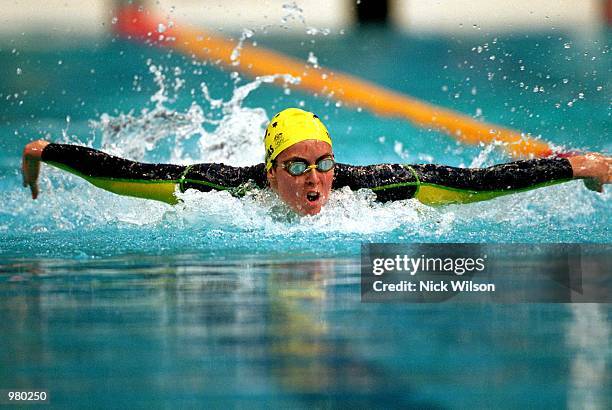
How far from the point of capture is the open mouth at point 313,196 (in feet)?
13.7

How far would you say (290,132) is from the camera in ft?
14.1

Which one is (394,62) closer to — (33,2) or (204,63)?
(204,63)

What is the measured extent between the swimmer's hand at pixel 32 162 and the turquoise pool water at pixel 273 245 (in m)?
0.23

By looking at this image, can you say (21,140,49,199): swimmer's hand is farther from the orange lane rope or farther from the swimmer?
the orange lane rope

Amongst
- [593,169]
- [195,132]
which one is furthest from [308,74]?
[593,169]

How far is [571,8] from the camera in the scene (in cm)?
827

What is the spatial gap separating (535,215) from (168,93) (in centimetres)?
418

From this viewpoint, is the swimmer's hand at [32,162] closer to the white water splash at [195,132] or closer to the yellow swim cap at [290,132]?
the yellow swim cap at [290,132]

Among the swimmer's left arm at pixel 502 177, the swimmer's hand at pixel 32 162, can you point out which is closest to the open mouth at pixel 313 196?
the swimmer's left arm at pixel 502 177

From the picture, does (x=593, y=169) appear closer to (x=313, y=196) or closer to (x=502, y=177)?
(x=502, y=177)

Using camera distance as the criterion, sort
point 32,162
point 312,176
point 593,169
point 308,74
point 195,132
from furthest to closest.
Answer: point 308,74 → point 195,132 → point 32,162 → point 593,169 → point 312,176

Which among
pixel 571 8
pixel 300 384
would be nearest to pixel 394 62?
pixel 571 8

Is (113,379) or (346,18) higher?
(346,18)

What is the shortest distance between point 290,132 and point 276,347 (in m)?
2.40
